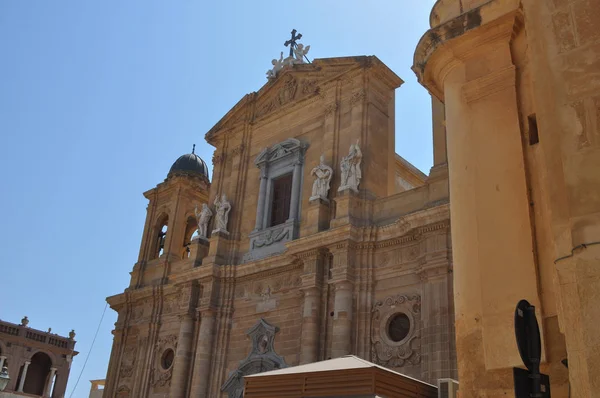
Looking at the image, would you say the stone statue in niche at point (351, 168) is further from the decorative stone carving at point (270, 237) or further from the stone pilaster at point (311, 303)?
the decorative stone carving at point (270, 237)

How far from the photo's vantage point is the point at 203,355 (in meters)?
17.6

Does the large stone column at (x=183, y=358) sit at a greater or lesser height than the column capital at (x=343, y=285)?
lesser

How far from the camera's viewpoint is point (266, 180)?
19484 millimetres

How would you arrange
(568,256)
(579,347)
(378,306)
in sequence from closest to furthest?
(579,347) < (568,256) < (378,306)

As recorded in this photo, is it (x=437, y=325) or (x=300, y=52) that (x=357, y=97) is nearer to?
(x=300, y=52)

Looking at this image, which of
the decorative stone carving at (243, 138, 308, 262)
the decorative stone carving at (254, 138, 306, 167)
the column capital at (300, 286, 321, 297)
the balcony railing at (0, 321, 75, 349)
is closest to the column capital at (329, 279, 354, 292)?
the column capital at (300, 286, 321, 297)

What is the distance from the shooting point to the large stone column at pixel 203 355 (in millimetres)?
17205

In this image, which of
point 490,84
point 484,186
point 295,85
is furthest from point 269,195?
point 484,186

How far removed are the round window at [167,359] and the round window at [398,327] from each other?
27.7ft

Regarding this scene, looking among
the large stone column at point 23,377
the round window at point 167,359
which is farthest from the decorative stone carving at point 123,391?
the large stone column at point 23,377

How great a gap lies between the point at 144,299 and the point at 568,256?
19.2 meters

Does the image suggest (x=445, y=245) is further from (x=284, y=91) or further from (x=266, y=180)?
(x=284, y=91)

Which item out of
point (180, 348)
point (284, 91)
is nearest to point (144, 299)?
point (180, 348)

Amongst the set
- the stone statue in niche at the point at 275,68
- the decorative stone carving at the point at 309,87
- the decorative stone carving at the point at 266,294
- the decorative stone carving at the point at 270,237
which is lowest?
the decorative stone carving at the point at 266,294
